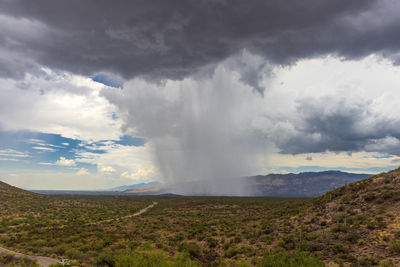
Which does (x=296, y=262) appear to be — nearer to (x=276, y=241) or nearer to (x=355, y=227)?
(x=276, y=241)

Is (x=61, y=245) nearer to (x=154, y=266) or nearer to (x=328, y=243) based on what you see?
(x=154, y=266)

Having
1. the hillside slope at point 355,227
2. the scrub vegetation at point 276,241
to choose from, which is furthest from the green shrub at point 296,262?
the hillside slope at point 355,227

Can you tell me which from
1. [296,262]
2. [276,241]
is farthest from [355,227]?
[296,262]

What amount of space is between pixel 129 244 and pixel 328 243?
20.2m

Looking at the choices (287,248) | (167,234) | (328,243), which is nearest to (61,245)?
(167,234)

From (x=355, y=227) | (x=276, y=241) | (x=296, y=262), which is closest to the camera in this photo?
(x=296, y=262)

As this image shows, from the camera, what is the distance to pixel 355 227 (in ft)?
64.2

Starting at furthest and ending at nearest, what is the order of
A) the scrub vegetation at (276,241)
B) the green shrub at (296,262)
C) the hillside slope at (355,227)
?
the scrub vegetation at (276,241), the hillside slope at (355,227), the green shrub at (296,262)

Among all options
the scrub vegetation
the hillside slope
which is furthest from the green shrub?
the hillside slope

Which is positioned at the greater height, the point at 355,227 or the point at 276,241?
the point at 355,227

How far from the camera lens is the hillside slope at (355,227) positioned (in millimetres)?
15383

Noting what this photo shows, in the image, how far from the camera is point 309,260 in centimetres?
1475

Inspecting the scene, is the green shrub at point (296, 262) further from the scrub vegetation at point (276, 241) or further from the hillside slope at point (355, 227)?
the hillside slope at point (355, 227)

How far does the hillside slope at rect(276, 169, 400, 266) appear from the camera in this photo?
1538cm
